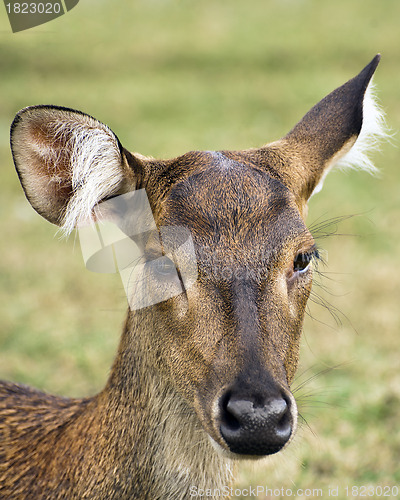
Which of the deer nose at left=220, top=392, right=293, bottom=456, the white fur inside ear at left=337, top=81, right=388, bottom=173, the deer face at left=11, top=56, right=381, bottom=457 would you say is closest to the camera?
the deer nose at left=220, top=392, right=293, bottom=456

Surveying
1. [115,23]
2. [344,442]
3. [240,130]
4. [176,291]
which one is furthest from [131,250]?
[115,23]

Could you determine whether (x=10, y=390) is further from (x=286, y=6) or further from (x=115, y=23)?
(x=286, y=6)

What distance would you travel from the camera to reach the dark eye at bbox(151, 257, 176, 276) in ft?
10.8

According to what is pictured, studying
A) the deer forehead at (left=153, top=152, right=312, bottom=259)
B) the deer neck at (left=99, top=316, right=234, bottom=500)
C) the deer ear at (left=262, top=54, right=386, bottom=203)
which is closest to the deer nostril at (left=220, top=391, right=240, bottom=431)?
the deer neck at (left=99, top=316, right=234, bottom=500)

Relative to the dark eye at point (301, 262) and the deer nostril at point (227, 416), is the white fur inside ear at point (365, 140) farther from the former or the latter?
the deer nostril at point (227, 416)

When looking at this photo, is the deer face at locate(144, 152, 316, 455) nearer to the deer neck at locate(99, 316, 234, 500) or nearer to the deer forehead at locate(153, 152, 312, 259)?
the deer forehead at locate(153, 152, 312, 259)

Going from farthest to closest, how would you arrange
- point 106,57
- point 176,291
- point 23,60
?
1. point 106,57
2. point 23,60
3. point 176,291

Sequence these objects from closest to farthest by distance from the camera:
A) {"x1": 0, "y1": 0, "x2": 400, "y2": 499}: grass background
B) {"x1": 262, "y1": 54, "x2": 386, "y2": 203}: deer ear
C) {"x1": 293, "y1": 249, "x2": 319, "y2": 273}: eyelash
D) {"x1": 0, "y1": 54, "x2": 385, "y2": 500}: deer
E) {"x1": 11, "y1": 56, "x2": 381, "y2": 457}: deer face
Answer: {"x1": 11, "y1": 56, "x2": 381, "y2": 457}: deer face < {"x1": 0, "y1": 54, "x2": 385, "y2": 500}: deer < {"x1": 293, "y1": 249, "x2": 319, "y2": 273}: eyelash < {"x1": 262, "y1": 54, "x2": 386, "y2": 203}: deer ear < {"x1": 0, "y1": 0, "x2": 400, "y2": 499}: grass background

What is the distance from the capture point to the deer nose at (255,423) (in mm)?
2795

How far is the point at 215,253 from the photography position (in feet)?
10.4

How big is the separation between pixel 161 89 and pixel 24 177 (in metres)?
16.7

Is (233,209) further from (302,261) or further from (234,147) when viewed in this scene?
(234,147)

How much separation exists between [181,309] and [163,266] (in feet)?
0.76

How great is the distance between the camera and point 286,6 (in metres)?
26.7
